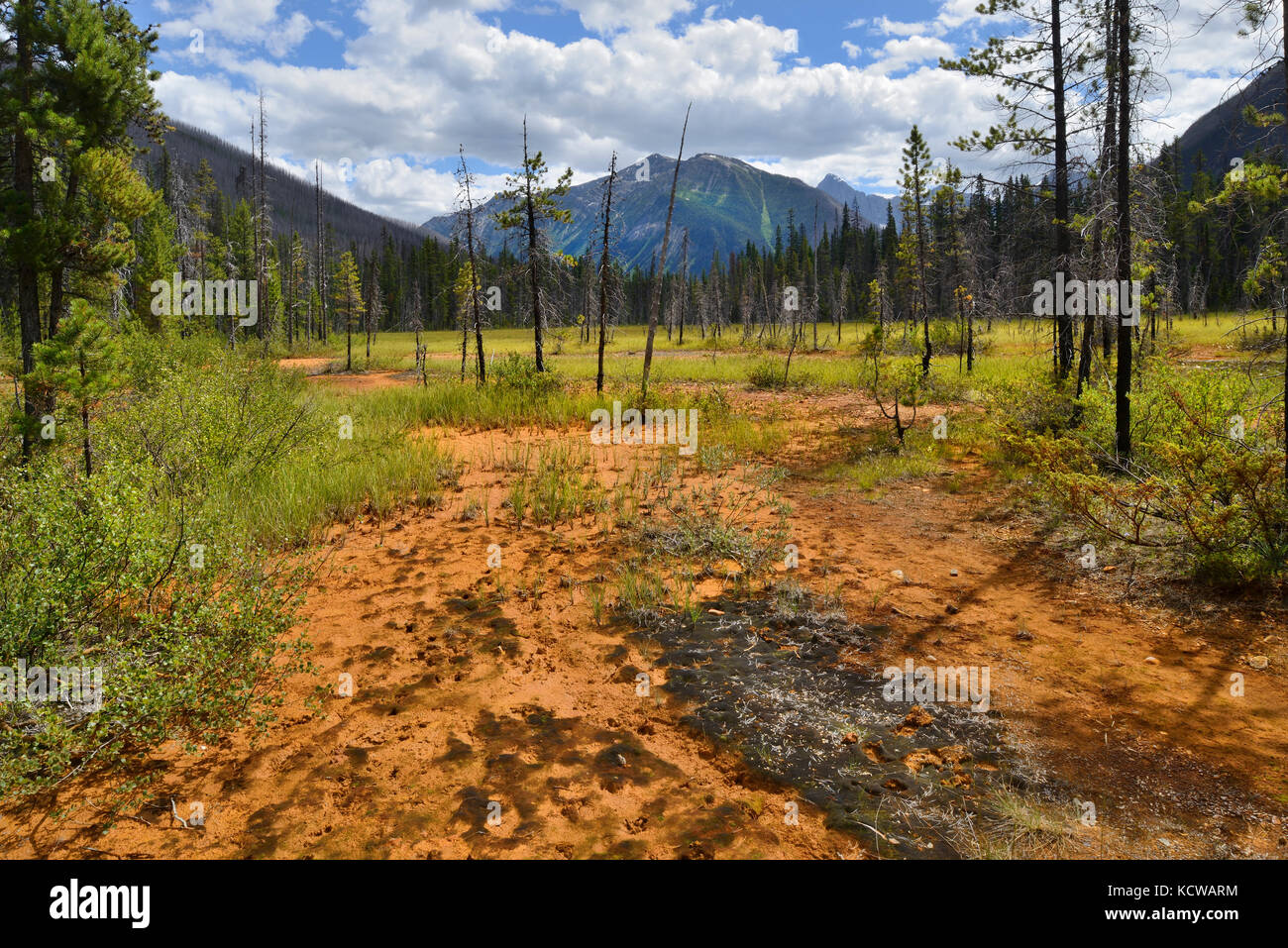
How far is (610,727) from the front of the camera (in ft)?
15.7

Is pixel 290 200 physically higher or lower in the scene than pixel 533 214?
higher

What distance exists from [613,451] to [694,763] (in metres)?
10.1

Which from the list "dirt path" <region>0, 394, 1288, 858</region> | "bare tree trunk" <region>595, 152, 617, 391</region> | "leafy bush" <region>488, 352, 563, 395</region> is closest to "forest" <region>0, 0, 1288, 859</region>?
"dirt path" <region>0, 394, 1288, 858</region>

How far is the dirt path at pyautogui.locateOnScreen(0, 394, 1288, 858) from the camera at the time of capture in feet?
11.6

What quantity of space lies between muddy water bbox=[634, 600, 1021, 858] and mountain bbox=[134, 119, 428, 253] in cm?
12367

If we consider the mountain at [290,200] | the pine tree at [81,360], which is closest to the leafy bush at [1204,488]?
the pine tree at [81,360]

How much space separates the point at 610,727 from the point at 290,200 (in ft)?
576

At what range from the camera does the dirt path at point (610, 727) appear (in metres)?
3.53

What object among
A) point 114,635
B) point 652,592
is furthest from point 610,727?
Result: point 114,635

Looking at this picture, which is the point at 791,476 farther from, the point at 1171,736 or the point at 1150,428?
the point at 1171,736

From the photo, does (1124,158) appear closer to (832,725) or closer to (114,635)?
(832,725)

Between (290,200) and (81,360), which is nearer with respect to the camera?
(81,360)

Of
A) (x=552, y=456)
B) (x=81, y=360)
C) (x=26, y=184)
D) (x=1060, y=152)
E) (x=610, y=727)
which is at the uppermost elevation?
(x=1060, y=152)

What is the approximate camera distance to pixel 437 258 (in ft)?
307
